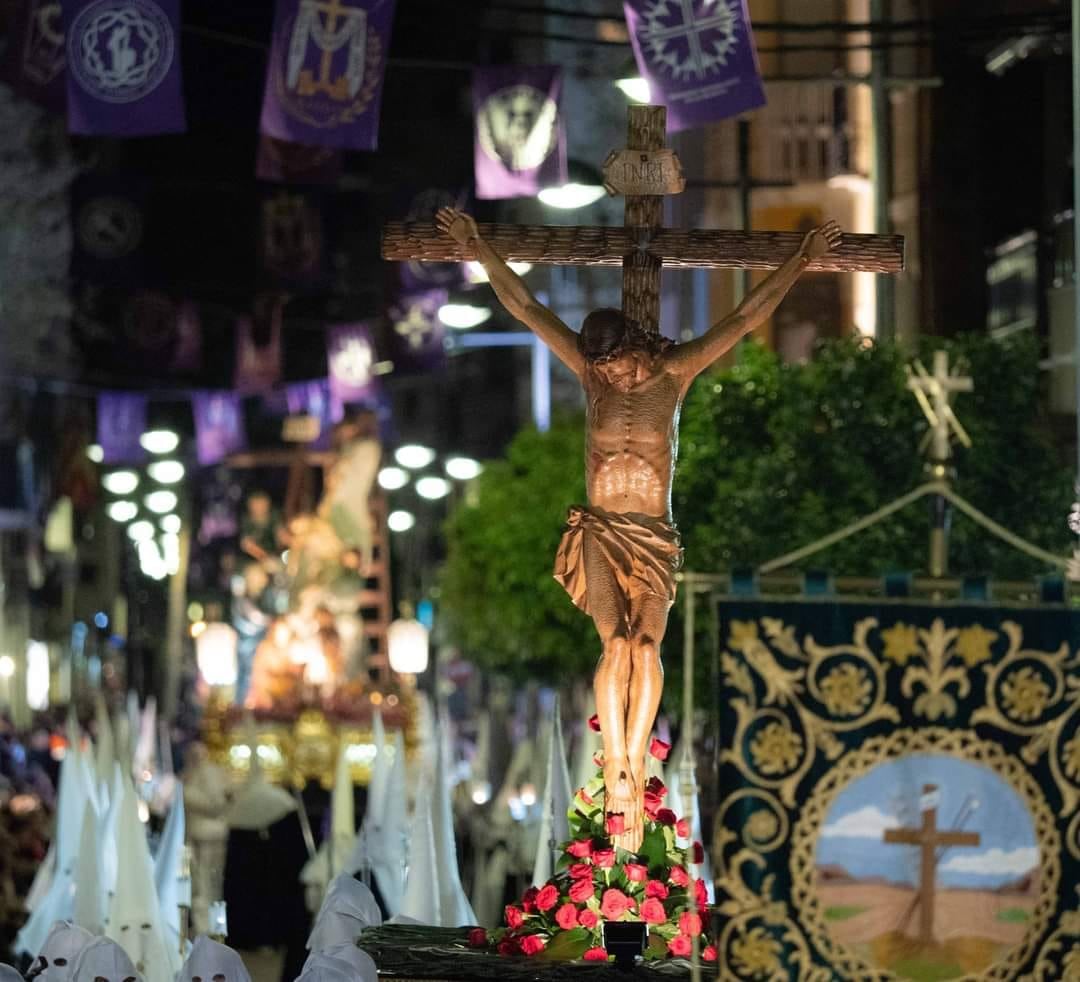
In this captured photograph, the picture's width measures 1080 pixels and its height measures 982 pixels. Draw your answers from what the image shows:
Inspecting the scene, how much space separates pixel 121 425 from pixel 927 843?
38.2 meters

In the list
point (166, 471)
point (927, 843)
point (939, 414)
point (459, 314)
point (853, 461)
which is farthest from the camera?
point (166, 471)

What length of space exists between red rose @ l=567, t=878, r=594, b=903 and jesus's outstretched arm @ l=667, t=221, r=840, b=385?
92.5 inches

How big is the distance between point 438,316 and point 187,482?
96.8 feet

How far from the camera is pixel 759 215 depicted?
34.5 m

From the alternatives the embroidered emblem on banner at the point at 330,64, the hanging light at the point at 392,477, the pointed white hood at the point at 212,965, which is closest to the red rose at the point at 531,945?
the pointed white hood at the point at 212,965

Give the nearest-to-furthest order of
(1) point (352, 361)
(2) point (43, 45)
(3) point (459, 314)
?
(2) point (43, 45)
(3) point (459, 314)
(1) point (352, 361)

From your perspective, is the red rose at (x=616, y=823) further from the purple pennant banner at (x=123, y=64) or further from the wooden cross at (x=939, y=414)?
the purple pennant banner at (x=123, y=64)

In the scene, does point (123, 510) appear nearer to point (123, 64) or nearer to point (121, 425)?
point (121, 425)

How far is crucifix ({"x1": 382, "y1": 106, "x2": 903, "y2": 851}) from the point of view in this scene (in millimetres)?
12586

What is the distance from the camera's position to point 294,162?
27.2m

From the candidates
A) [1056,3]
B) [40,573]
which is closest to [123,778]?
[1056,3]

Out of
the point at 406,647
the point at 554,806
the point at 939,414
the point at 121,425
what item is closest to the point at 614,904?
the point at 939,414

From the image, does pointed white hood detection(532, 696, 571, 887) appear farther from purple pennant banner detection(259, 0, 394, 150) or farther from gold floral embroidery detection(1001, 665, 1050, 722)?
gold floral embroidery detection(1001, 665, 1050, 722)

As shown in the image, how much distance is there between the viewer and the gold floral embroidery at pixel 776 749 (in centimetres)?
965
